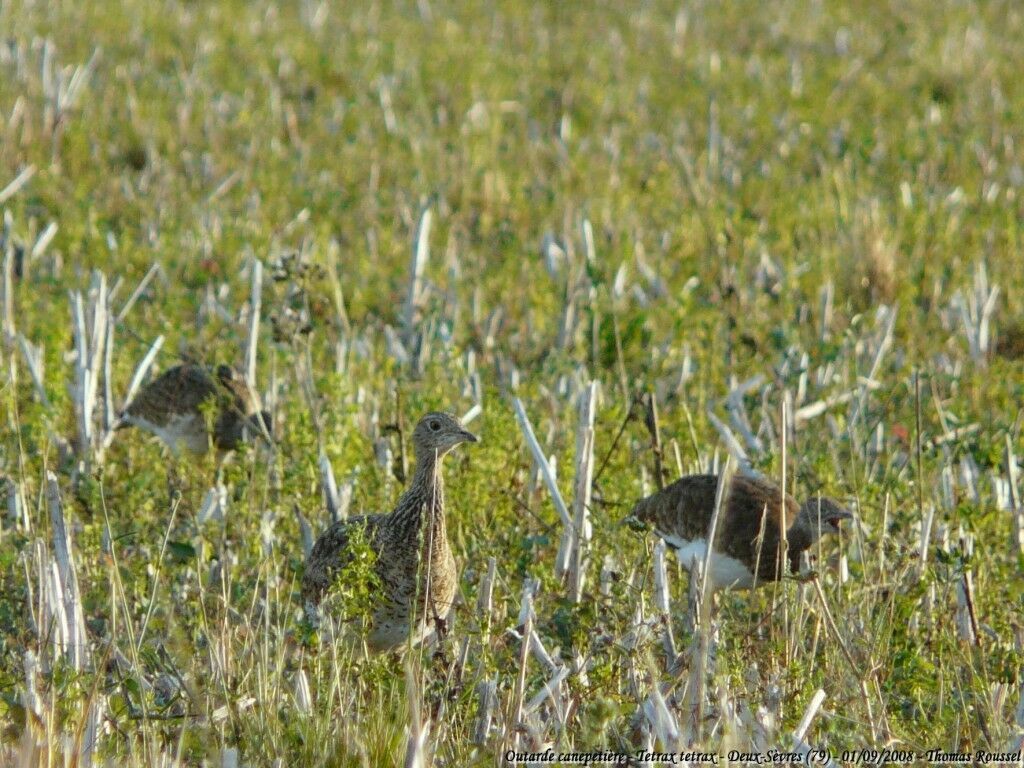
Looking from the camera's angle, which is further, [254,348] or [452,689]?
[254,348]

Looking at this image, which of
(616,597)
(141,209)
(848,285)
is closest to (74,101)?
(141,209)

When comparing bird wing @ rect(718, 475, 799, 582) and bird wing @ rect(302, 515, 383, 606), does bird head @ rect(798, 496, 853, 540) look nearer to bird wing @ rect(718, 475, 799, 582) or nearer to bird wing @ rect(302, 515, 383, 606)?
bird wing @ rect(718, 475, 799, 582)

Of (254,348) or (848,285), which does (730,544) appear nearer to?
(254,348)

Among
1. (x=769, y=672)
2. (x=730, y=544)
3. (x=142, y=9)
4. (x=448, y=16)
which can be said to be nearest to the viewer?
(x=769, y=672)

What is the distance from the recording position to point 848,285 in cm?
847

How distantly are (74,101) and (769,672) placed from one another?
7746mm

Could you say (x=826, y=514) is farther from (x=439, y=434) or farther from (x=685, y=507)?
(x=439, y=434)

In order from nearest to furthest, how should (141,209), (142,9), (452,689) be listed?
(452,689) → (141,209) → (142,9)

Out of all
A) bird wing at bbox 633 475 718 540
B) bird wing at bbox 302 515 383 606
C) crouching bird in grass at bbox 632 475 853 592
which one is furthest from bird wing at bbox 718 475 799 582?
bird wing at bbox 302 515 383 606

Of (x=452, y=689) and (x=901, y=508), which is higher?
(x=901, y=508)

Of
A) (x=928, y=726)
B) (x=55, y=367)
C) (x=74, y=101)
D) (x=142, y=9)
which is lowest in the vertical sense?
(x=928, y=726)

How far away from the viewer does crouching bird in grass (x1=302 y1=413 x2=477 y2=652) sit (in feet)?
14.7

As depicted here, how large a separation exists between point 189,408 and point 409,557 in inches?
87.4

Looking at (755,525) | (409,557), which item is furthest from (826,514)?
(409,557)
